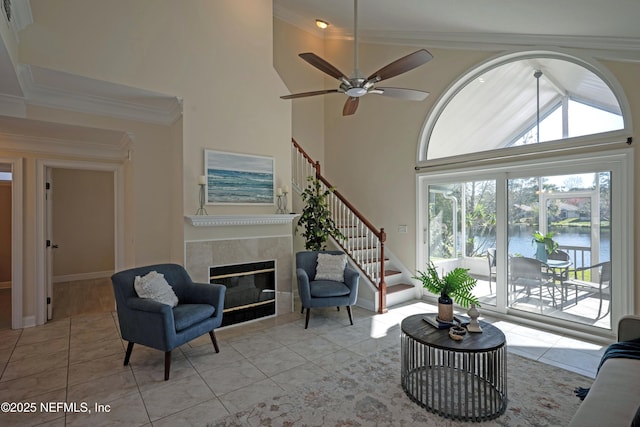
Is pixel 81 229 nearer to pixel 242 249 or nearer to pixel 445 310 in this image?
pixel 242 249

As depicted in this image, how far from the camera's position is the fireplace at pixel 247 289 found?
421cm

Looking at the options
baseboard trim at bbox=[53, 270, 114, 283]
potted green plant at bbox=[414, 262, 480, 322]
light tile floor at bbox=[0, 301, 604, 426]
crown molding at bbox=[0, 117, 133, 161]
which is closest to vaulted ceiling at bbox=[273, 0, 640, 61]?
potted green plant at bbox=[414, 262, 480, 322]

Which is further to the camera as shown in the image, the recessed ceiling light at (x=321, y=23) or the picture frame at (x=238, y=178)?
the recessed ceiling light at (x=321, y=23)

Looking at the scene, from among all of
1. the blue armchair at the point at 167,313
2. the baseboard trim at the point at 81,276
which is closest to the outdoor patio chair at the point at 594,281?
the blue armchair at the point at 167,313

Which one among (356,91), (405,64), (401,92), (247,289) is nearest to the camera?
(405,64)

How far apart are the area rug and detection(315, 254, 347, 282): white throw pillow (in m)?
1.58

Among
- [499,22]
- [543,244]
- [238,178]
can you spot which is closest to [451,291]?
[543,244]

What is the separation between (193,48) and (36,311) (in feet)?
13.2

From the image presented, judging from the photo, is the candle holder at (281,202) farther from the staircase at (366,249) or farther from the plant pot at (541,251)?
the plant pot at (541,251)

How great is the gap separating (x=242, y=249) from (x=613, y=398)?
12.3 feet

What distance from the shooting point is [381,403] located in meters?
2.49

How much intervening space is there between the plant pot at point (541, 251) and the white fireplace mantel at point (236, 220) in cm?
332

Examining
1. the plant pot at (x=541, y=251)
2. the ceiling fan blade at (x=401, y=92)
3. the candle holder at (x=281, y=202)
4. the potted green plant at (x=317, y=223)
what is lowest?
the plant pot at (x=541, y=251)

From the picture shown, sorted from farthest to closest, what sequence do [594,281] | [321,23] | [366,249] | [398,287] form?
[321,23]
[366,249]
[398,287]
[594,281]
